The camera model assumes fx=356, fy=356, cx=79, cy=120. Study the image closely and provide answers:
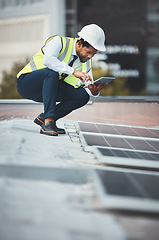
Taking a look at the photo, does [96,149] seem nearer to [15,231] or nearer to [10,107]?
[15,231]

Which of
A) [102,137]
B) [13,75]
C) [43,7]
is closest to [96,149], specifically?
[102,137]

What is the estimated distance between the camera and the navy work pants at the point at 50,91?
3.49 meters

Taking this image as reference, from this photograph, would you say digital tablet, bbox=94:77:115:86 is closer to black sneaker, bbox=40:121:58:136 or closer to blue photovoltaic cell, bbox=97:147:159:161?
black sneaker, bbox=40:121:58:136

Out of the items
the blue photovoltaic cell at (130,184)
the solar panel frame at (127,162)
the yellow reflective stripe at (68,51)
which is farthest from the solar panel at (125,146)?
the yellow reflective stripe at (68,51)

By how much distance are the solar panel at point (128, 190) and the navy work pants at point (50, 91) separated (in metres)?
1.66

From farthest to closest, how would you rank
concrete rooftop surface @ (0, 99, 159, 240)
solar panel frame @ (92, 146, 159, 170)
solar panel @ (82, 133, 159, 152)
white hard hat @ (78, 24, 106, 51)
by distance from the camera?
1. white hard hat @ (78, 24, 106, 51)
2. solar panel @ (82, 133, 159, 152)
3. solar panel frame @ (92, 146, 159, 170)
4. concrete rooftop surface @ (0, 99, 159, 240)

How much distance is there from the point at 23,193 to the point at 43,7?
1801cm

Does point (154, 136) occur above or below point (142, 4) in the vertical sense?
below

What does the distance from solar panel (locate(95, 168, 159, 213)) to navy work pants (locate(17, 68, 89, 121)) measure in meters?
1.66

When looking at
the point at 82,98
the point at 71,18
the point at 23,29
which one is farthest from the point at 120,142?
the point at 23,29

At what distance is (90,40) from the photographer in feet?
11.0

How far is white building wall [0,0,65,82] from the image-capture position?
60.4ft

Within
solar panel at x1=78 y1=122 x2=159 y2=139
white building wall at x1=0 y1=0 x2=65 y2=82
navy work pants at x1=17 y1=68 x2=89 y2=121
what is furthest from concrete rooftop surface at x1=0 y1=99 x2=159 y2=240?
white building wall at x1=0 y1=0 x2=65 y2=82

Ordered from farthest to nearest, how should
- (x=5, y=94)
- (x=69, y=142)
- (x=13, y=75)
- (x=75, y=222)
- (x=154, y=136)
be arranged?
(x=13, y=75)
(x=5, y=94)
(x=154, y=136)
(x=69, y=142)
(x=75, y=222)
